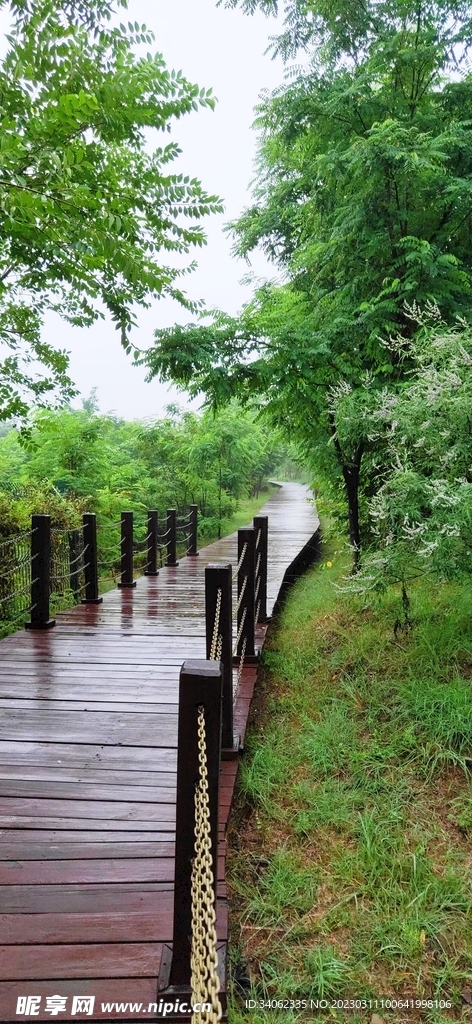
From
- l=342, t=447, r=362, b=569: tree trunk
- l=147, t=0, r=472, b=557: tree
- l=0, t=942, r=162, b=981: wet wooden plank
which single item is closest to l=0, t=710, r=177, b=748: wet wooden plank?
l=0, t=942, r=162, b=981: wet wooden plank

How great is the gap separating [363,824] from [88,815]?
1.33 m

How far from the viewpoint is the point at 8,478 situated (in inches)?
351

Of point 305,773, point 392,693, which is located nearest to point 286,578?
point 392,693

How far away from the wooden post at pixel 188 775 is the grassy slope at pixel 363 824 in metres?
0.52

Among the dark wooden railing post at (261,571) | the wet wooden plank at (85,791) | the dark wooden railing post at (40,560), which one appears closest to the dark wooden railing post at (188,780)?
the wet wooden plank at (85,791)

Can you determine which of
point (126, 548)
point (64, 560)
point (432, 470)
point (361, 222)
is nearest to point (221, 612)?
point (432, 470)

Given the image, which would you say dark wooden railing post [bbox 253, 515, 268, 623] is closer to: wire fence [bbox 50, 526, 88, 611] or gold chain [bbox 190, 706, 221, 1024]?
wire fence [bbox 50, 526, 88, 611]

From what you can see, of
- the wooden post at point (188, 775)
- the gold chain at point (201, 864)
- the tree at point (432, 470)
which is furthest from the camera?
the tree at point (432, 470)

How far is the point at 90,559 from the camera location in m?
5.69

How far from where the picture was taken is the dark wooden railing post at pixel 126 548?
6.77 metres

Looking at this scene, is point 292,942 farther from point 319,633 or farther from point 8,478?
point 8,478

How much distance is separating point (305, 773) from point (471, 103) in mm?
5657

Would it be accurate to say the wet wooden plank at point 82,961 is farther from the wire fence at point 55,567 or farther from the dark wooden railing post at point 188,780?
the wire fence at point 55,567

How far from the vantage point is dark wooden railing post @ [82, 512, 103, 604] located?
18.2 feet
